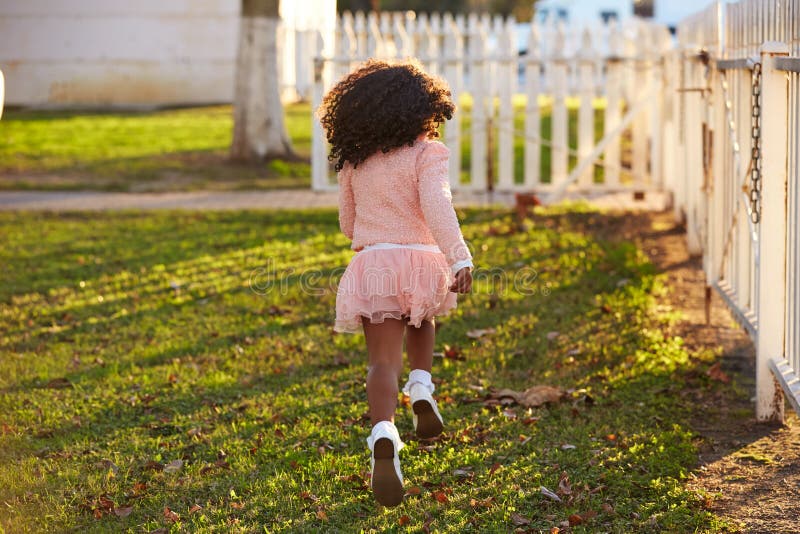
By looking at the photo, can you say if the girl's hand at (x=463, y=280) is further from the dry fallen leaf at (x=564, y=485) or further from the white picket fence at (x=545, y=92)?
the white picket fence at (x=545, y=92)

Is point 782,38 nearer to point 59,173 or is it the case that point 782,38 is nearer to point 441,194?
point 441,194

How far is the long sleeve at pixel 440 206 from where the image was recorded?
4.31 m

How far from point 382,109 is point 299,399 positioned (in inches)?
71.5

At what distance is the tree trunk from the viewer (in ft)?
49.4

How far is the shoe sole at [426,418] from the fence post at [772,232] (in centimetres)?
158

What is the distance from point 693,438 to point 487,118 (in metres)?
7.95

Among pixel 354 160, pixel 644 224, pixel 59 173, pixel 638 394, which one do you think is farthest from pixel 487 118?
pixel 354 160

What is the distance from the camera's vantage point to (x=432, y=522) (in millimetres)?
4109

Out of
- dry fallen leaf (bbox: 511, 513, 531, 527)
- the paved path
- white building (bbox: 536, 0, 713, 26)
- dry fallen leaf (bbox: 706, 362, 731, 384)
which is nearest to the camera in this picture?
dry fallen leaf (bbox: 511, 513, 531, 527)

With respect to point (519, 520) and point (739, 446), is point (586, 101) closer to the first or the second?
point (739, 446)

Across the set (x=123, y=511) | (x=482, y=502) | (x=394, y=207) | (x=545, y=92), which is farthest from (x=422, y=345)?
(x=545, y=92)

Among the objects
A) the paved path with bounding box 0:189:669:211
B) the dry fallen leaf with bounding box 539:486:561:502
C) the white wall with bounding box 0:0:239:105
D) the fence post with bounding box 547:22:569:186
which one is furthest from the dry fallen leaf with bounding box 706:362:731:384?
the white wall with bounding box 0:0:239:105

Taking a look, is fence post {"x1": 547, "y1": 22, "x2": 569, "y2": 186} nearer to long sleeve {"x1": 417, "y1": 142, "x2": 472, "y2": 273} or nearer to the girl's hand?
long sleeve {"x1": 417, "y1": 142, "x2": 472, "y2": 273}

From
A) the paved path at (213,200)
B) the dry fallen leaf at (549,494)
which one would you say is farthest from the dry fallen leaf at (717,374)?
the paved path at (213,200)
